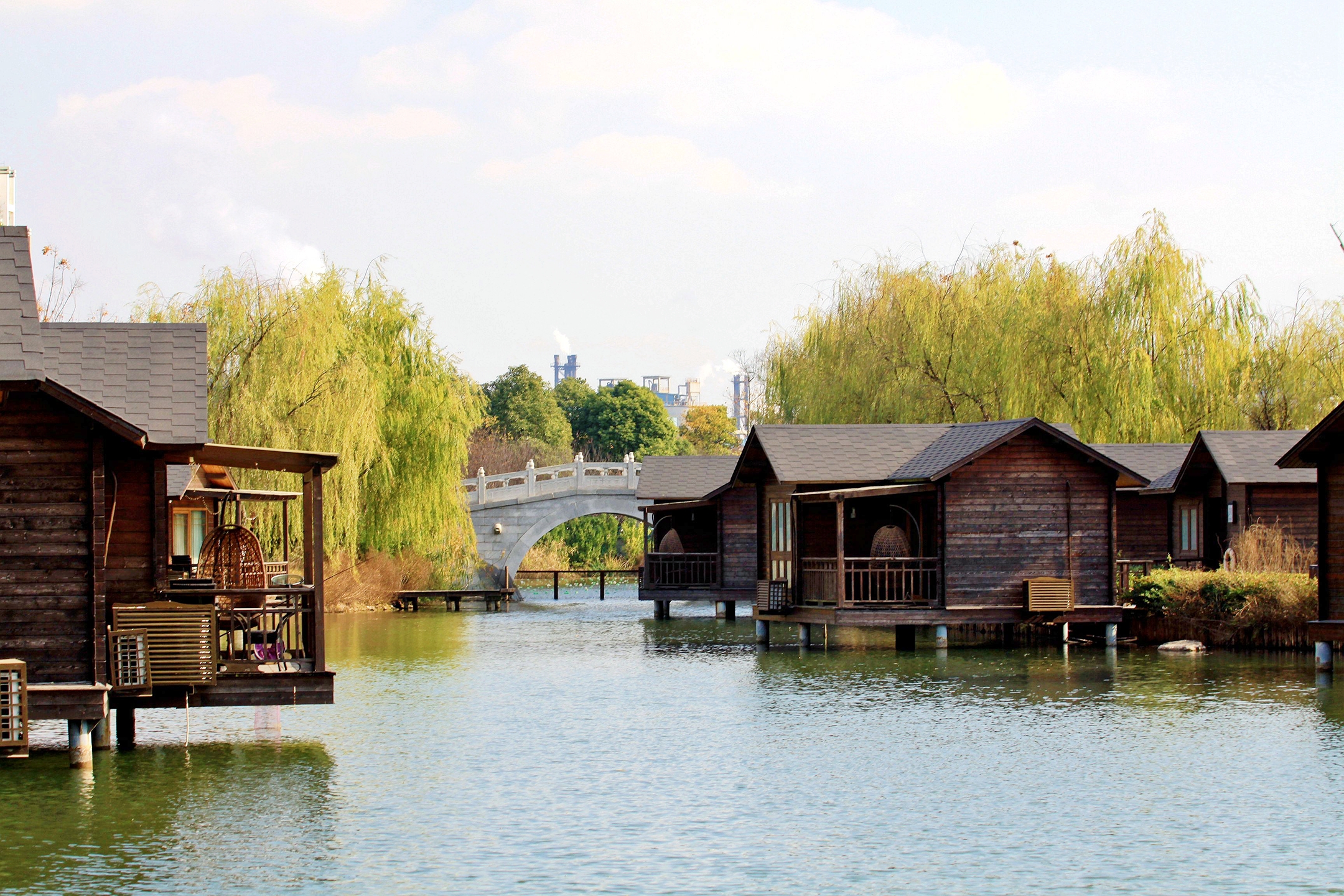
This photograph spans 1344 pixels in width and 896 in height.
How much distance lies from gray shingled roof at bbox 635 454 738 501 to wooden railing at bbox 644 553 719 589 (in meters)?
1.82

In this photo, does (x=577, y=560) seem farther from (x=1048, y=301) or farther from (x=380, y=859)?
(x=380, y=859)

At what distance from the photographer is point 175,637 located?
48.1 feet

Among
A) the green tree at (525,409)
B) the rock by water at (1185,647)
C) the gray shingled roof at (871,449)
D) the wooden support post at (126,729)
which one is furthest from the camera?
the green tree at (525,409)

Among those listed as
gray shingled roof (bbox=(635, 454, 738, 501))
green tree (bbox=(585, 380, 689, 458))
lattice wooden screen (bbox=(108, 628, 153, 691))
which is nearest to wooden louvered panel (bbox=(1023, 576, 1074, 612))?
gray shingled roof (bbox=(635, 454, 738, 501))

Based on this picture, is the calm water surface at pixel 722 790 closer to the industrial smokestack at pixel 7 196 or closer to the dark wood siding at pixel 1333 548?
the dark wood siding at pixel 1333 548

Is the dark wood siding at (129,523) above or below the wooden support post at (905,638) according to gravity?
above

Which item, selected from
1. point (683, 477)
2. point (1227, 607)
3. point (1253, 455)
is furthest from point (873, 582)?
point (683, 477)

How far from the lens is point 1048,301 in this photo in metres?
36.5

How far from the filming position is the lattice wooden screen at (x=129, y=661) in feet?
47.5

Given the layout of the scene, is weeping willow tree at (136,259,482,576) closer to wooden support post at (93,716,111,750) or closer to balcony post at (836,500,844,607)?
balcony post at (836,500,844,607)

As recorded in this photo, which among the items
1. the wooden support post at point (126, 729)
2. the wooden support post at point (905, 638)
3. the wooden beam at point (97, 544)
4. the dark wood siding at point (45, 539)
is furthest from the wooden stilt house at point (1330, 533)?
the dark wood siding at point (45, 539)

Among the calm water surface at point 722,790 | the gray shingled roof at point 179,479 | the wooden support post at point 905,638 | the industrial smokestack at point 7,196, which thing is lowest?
the calm water surface at point 722,790

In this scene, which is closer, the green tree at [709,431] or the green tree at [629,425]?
the green tree at [629,425]

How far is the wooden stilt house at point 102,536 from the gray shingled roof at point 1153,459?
21315 mm
